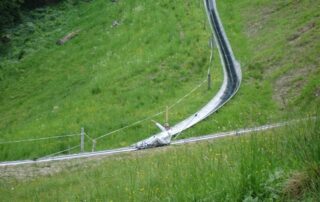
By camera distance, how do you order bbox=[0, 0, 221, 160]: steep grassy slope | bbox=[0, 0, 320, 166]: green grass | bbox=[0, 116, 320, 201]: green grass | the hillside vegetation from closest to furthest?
bbox=[0, 116, 320, 201]: green grass → the hillside vegetation → bbox=[0, 0, 320, 166]: green grass → bbox=[0, 0, 221, 160]: steep grassy slope

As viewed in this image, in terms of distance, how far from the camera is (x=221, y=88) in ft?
109

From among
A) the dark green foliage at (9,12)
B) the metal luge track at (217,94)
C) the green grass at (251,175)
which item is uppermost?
the dark green foliage at (9,12)

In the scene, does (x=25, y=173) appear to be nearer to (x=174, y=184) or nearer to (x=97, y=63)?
(x=174, y=184)

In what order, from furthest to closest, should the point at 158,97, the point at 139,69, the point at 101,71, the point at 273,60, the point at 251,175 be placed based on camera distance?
the point at 101,71 < the point at 139,69 < the point at 158,97 < the point at 273,60 < the point at 251,175

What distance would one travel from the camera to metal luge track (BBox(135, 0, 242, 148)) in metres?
25.1

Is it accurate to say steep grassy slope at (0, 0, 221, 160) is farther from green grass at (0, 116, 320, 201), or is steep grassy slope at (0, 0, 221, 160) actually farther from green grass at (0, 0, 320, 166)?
green grass at (0, 116, 320, 201)

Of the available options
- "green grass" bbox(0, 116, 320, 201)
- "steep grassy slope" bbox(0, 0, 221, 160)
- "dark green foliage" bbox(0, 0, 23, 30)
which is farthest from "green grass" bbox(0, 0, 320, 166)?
"green grass" bbox(0, 116, 320, 201)

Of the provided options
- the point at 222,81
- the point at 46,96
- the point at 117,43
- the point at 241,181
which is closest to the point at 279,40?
the point at 222,81

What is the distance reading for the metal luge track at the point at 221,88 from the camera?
2506cm

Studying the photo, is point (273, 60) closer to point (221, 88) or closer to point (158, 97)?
point (221, 88)

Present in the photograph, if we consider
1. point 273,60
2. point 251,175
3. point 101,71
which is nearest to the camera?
point 251,175

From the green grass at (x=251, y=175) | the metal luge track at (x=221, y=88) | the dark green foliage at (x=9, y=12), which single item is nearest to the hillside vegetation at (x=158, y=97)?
the green grass at (x=251, y=175)

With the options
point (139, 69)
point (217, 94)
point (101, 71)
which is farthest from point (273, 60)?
point (101, 71)

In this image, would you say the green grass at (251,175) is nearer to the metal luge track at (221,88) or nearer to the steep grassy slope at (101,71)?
the metal luge track at (221,88)
